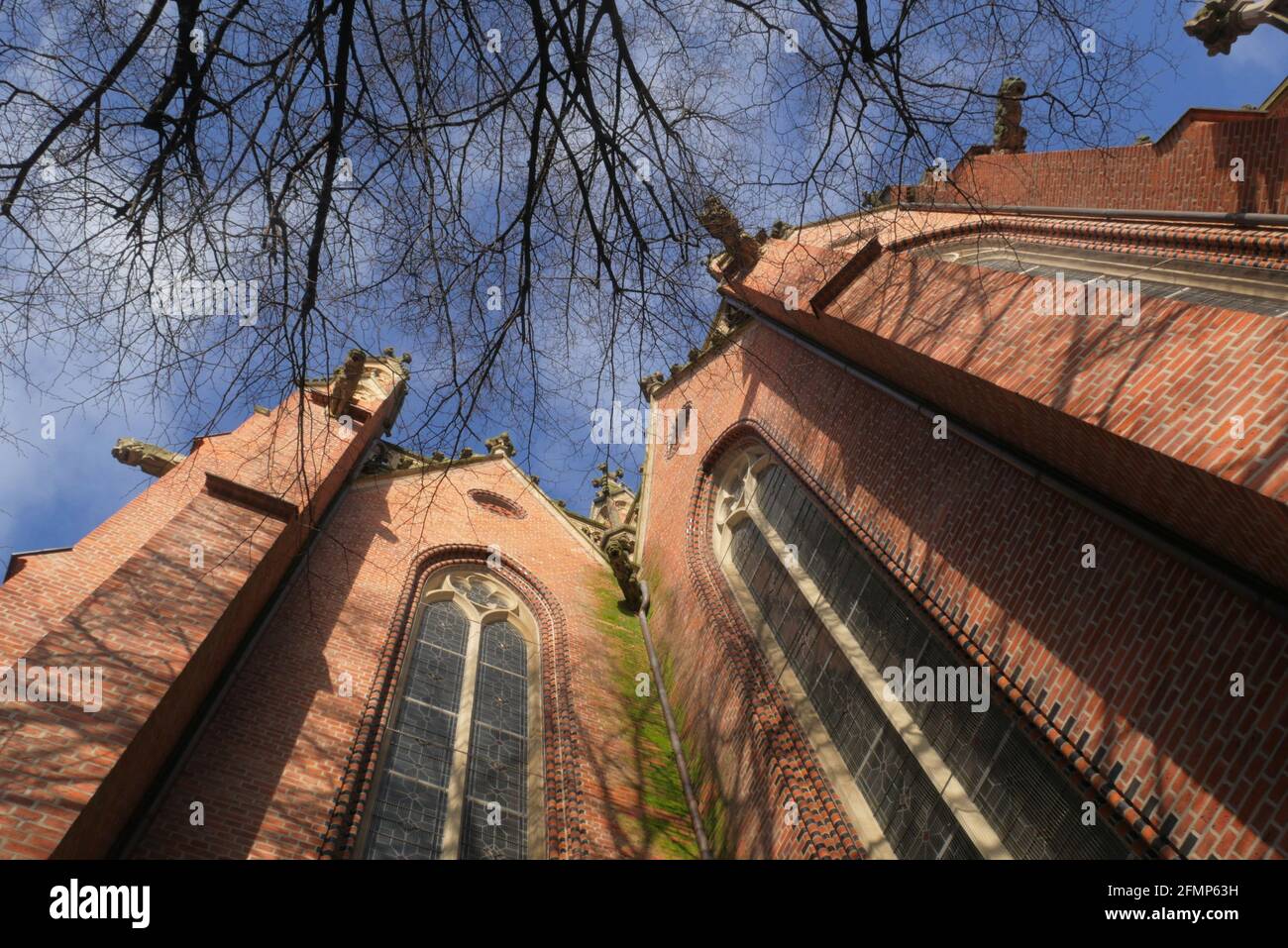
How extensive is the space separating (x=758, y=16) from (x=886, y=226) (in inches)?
199

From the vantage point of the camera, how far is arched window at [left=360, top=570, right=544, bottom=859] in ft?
22.0

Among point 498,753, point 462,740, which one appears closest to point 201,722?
point 462,740

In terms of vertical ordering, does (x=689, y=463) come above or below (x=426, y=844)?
above

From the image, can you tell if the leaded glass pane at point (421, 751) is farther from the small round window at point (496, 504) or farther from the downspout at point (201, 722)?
the small round window at point (496, 504)

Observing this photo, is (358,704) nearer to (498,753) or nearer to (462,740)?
(462,740)

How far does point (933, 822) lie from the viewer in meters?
5.25

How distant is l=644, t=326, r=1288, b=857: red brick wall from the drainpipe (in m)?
0.33

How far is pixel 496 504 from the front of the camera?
1323 centimetres

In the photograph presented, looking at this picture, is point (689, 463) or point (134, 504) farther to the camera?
point (689, 463)

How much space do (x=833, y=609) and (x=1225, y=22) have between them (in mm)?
5870

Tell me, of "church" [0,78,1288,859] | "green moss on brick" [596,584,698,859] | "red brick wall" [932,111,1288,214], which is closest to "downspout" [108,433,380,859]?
"church" [0,78,1288,859]
